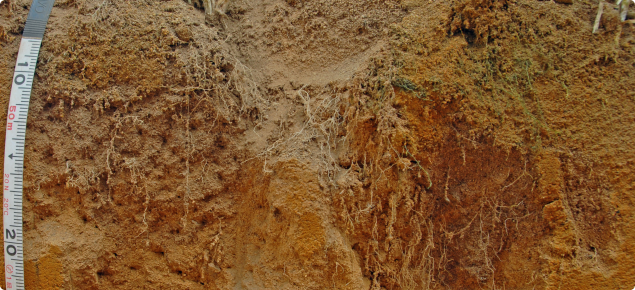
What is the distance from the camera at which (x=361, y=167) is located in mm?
2244

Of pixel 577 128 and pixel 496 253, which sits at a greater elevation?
pixel 577 128

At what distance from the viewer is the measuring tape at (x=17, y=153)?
86.0 inches

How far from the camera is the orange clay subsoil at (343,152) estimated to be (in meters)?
2.13

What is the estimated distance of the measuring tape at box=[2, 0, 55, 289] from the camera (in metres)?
2.18

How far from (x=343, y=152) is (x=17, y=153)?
1.96 metres

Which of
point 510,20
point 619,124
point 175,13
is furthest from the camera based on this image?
point 175,13

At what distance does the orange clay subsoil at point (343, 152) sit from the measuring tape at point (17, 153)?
2.2 inches

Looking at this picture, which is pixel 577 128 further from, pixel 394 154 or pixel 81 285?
pixel 81 285

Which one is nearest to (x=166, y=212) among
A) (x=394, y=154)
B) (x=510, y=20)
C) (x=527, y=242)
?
(x=394, y=154)

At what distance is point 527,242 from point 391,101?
3.79 ft

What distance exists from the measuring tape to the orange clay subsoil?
56 millimetres

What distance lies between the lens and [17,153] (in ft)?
7.36

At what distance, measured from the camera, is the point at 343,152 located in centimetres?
225

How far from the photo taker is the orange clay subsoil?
2131 millimetres
